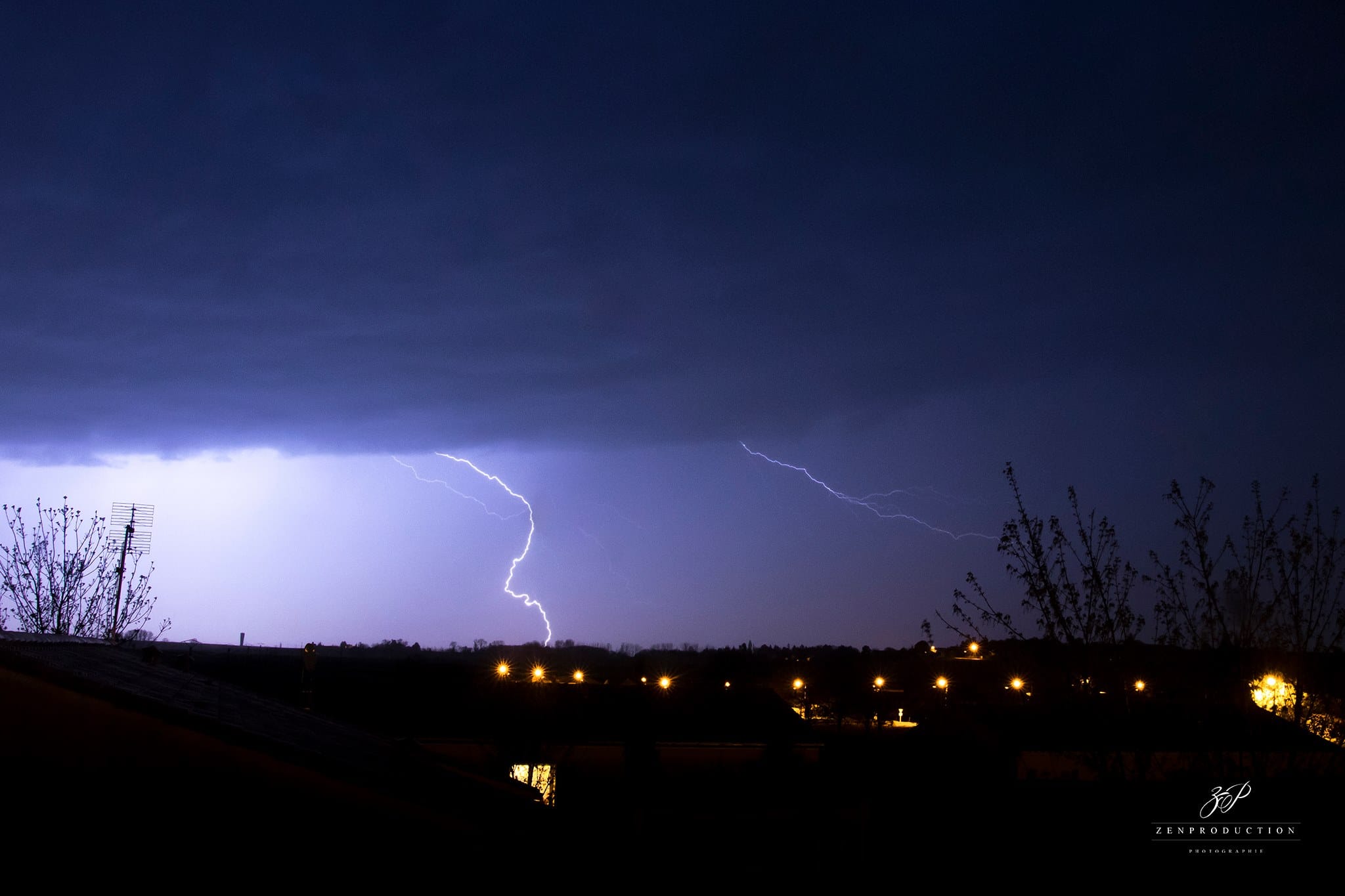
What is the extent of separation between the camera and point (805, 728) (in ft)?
79.8

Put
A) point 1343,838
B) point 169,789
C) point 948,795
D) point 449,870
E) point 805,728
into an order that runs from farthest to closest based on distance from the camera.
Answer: point 805,728 → point 948,795 → point 1343,838 → point 449,870 → point 169,789

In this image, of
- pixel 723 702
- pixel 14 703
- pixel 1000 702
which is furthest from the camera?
pixel 723 702

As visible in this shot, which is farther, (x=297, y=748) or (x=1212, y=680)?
(x=1212, y=680)

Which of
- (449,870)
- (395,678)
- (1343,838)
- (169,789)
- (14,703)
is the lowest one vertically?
(395,678)

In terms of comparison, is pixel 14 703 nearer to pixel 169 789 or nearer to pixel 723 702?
pixel 169 789

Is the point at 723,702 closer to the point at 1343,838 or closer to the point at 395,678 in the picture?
the point at 395,678

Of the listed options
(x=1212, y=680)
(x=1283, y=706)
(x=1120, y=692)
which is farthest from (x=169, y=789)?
(x=1283, y=706)

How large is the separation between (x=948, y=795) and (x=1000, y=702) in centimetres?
1065

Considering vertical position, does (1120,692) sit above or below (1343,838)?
above

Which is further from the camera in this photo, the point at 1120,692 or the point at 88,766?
the point at 1120,692

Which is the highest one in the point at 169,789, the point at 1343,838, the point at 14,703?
the point at 14,703

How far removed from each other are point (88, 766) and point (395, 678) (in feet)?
98.3

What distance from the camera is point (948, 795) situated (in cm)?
1805

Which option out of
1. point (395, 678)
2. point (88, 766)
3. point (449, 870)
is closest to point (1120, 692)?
point (449, 870)
